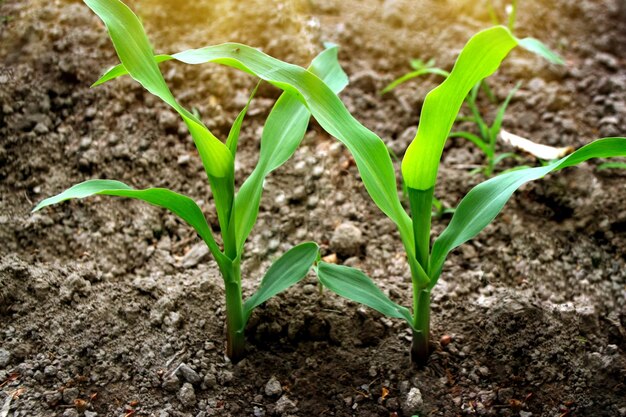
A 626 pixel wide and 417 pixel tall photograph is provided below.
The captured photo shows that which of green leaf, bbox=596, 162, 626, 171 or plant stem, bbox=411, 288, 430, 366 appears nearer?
plant stem, bbox=411, 288, 430, 366

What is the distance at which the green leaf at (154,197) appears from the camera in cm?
122

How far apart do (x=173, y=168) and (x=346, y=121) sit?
757 mm

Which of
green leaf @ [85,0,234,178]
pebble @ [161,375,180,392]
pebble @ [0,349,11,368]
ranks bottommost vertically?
pebble @ [161,375,180,392]

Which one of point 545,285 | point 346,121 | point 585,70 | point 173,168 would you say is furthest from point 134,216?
point 585,70

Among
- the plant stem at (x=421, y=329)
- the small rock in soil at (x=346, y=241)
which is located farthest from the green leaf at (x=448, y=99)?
the small rock in soil at (x=346, y=241)

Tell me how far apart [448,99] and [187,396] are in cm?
79

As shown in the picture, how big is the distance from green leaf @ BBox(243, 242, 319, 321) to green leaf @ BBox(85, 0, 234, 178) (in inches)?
11.7

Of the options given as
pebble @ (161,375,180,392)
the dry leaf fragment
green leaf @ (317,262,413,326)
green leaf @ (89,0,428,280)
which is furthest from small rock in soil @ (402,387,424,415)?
the dry leaf fragment

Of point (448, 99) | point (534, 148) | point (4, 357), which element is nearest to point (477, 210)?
point (448, 99)

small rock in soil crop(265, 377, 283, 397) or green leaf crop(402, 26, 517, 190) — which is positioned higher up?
green leaf crop(402, 26, 517, 190)

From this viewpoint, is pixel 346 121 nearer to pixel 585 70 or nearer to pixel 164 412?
pixel 164 412

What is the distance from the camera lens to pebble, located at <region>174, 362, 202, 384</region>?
1453 mm

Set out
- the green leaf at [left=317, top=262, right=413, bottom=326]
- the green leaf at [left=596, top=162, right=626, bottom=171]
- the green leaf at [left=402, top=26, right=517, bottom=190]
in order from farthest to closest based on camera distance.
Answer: the green leaf at [left=596, top=162, right=626, bottom=171] → the green leaf at [left=317, top=262, right=413, bottom=326] → the green leaf at [left=402, top=26, right=517, bottom=190]

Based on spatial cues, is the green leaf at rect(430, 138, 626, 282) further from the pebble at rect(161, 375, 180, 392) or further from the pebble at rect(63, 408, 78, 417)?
the pebble at rect(63, 408, 78, 417)
